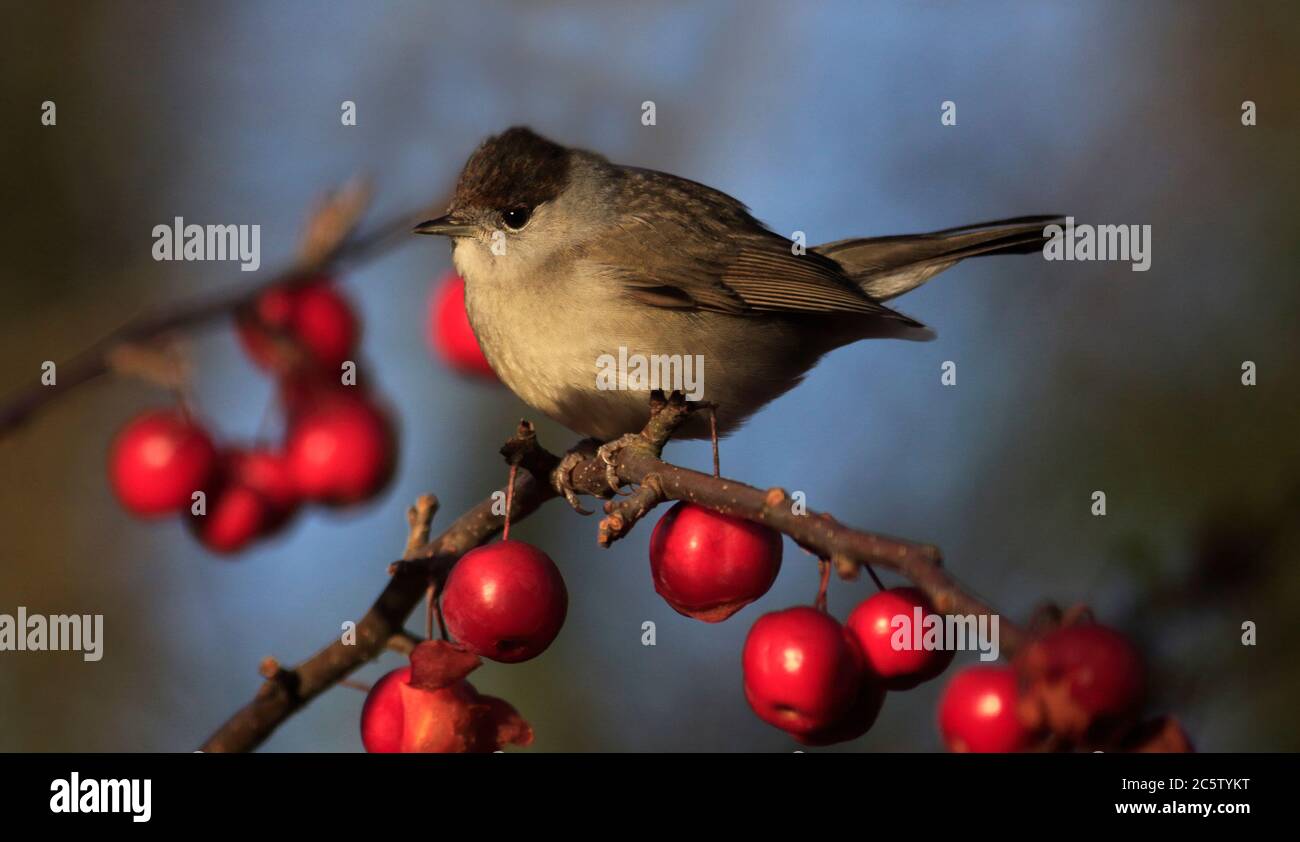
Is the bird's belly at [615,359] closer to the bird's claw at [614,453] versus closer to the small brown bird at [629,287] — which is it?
the small brown bird at [629,287]

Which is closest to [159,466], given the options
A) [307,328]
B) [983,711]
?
[307,328]

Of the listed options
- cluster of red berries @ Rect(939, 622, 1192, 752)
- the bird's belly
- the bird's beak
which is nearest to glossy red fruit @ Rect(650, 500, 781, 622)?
cluster of red berries @ Rect(939, 622, 1192, 752)

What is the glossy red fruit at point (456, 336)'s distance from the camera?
14.4 ft

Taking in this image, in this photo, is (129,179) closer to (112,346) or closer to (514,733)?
(112,346)

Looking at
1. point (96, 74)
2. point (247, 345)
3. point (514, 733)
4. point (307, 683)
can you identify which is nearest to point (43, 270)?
point (96, 74)

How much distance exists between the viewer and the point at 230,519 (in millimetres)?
3943

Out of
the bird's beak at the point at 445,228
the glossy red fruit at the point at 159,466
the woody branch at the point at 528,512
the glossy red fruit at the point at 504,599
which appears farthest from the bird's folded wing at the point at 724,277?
the glossy red fruit at the point at 504,599

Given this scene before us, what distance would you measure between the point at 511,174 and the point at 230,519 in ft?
5.11

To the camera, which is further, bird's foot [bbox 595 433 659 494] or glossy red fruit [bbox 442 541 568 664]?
bird's foot [bbox 595 433 659 494]

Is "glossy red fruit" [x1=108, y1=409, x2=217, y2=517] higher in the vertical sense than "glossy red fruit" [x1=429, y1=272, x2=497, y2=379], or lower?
lower

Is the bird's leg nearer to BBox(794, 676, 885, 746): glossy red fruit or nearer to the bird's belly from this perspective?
BBox(794, 676, 885, 746): glossy red fruit

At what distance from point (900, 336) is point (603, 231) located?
1.21m

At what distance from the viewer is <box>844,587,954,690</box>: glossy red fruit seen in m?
2.18

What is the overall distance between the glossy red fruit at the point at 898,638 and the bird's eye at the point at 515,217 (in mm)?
2341
